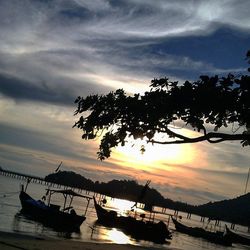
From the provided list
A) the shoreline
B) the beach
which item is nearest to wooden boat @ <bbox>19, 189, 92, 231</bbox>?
the shoreline

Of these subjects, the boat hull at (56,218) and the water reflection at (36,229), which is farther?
the boat hull at (56,218)

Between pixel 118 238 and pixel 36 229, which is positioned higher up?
pixel 118 238

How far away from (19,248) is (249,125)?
10871mm

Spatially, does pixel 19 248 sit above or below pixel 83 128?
below

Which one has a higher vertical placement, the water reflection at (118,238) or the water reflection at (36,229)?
the water reflection at (118,238)

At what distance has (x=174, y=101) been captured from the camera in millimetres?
13297

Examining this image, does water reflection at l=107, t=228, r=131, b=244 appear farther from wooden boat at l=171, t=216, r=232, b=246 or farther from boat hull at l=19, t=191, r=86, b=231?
wooden boat at l=171, t=216, r=232, b=246

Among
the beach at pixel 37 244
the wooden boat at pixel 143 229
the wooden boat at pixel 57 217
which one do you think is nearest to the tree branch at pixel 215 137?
the beach at pixel 37 244

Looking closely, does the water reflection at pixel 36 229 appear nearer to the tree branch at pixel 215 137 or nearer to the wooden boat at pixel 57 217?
the wooden boat at pixel 57 217

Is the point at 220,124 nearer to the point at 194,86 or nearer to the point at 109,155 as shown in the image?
the point at 194,86

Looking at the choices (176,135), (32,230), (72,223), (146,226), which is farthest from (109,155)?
(146,226)

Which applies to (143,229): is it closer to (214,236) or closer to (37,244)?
(214,236)

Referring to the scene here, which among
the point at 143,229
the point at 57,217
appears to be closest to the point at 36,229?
the point at 57,217

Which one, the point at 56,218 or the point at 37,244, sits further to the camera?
the point at 56,218
